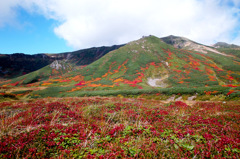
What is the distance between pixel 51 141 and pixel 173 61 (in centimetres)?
10405

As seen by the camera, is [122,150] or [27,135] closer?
[122,150]

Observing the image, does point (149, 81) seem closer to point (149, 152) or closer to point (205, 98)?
point (205, 98)

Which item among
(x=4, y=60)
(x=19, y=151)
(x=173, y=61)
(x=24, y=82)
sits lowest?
(x=24, y=82)

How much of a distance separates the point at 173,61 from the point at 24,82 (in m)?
144

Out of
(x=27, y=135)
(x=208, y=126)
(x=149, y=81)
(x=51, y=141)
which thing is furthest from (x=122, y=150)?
(x=149, y=81)

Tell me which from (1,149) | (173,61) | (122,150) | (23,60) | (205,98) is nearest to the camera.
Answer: (1,149)

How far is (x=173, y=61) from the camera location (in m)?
94.3

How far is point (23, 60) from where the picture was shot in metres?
194

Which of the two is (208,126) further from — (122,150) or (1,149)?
(1,149)

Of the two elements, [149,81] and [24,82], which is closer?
[149,81]

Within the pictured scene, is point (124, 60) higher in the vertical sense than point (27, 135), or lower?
higher

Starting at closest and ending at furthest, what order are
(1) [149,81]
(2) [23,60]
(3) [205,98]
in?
(3) [205,98]
(1) [149,81]
(2) [23,60]

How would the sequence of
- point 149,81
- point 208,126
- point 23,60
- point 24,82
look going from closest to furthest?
point 208,126, point 149,81, point 24,82, point 23,60

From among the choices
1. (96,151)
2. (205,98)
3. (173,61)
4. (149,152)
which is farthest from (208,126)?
(173,61)
